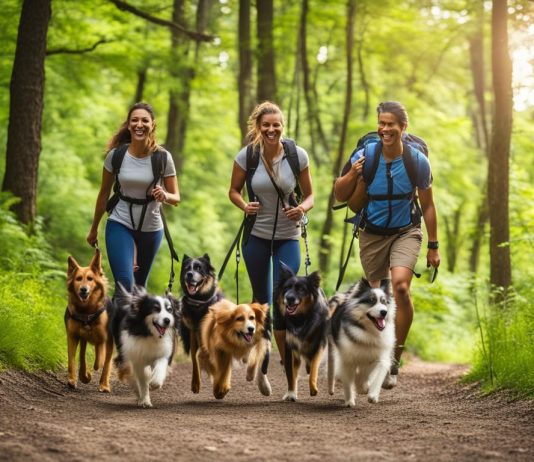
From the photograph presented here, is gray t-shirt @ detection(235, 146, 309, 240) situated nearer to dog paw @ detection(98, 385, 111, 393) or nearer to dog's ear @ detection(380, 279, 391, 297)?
dog's ear @ detection(380, 279, 391, 297)

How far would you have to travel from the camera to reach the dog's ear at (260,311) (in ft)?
25.9

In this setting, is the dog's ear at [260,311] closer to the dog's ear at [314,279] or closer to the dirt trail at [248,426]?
the dog's ear at [314,279]

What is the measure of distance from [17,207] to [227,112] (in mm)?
18100

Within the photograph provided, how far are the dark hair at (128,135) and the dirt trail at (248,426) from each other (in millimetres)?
2427

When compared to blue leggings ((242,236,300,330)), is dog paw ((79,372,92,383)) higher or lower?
lower

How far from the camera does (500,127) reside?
1204cm

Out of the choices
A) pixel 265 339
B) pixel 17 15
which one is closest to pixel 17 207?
pixel 17 15

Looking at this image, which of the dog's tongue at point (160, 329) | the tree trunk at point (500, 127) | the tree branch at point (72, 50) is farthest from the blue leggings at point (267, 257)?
the tree branch at point (72, 50)

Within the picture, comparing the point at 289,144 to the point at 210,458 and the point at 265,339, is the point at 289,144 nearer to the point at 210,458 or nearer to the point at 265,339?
the point at 265,339

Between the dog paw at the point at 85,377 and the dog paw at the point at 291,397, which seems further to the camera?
the dog paw at the point at 85,377

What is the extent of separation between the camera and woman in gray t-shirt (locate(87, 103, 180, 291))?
27.0 ft

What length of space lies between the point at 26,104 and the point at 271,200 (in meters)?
5.64

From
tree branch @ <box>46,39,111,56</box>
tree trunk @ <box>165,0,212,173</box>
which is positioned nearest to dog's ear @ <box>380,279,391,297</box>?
tree branch @ <box>46,39,111,56</box>

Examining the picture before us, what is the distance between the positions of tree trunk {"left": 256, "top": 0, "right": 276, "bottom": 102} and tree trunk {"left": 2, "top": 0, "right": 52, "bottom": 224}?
559cm
